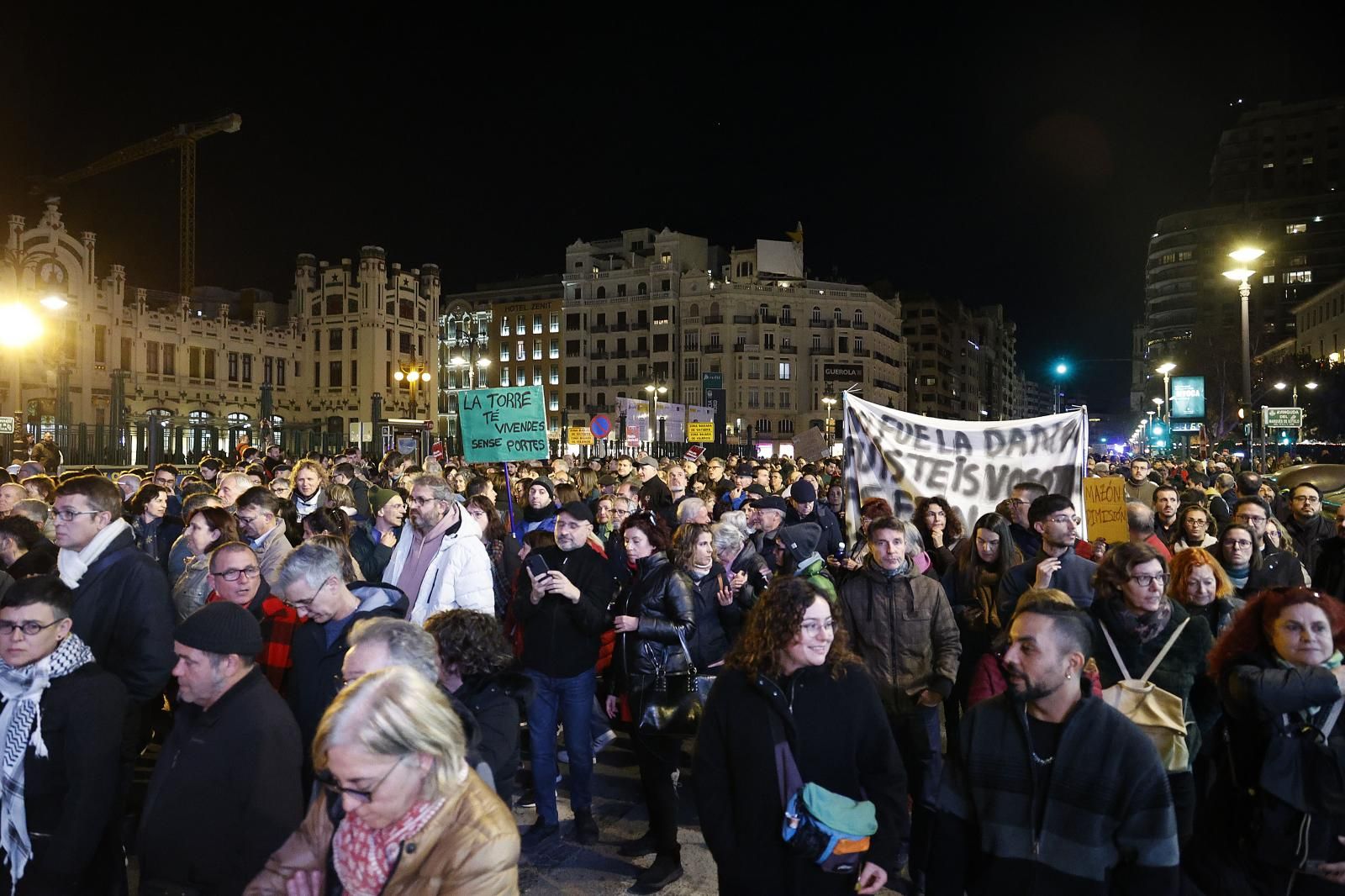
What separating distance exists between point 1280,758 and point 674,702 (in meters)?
2.89

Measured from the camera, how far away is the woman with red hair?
3254 mm

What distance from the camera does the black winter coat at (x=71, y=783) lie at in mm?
3520

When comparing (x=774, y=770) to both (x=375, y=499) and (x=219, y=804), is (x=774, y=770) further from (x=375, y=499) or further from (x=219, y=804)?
(x=375, y=499)

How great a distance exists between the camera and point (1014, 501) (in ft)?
24.8

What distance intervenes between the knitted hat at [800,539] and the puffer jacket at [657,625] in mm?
2712

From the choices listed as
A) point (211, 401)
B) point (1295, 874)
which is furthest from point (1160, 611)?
point (211, 401)

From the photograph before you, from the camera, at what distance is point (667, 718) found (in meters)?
5.06

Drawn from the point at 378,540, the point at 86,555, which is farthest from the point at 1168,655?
the point at 378,540

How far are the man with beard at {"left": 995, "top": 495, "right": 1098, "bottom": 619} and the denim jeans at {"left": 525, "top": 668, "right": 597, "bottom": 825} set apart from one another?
2739 millimetres

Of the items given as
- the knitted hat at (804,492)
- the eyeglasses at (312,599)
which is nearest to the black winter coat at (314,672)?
the eyeglasses at (312,599)

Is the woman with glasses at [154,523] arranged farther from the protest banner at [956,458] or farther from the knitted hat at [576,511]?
the protest banner at [956,458]

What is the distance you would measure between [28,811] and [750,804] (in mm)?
2885

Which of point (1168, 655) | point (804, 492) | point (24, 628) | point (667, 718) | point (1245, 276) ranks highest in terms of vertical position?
point (1245, 276)

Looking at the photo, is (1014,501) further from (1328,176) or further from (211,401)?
(1328,176)
